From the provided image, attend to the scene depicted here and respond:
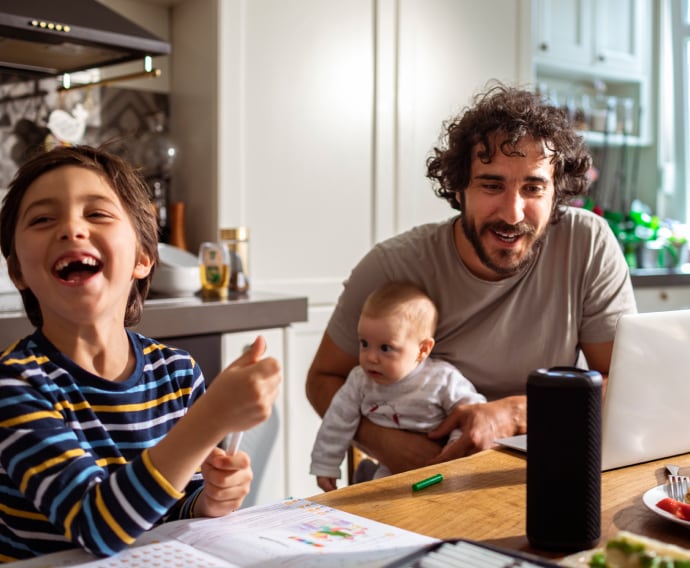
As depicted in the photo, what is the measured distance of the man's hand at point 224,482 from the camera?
3.08 ft

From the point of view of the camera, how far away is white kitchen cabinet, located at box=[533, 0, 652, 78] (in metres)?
4.02

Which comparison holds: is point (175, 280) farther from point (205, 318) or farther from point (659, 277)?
point (659, 277)

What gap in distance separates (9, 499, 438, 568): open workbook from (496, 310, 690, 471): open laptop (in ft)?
1.19

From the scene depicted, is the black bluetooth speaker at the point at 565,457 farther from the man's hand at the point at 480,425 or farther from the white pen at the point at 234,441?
the man's hand at the point at 480,425

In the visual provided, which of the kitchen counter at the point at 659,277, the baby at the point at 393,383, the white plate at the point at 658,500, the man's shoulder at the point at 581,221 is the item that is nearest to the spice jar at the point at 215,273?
the baby at the point at 393,383

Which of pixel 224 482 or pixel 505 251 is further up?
pixel 505 251

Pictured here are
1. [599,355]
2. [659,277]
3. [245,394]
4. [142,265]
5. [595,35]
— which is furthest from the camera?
[595,35]

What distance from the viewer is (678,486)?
101cm

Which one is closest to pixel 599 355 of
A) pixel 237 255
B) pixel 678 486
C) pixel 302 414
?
pixel 678 486

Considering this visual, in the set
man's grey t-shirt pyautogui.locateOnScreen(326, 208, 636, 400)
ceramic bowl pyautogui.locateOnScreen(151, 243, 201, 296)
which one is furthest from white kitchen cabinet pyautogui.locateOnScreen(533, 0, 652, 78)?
man's grey t-shirt pyautogui.locateOnScreen(326, 208, 636, 400)

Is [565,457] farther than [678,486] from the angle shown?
No

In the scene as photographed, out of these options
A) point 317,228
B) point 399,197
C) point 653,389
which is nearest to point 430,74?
point 399,197

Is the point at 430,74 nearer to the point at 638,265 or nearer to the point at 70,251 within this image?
the point at 638,265

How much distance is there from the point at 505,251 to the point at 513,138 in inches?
9.1
